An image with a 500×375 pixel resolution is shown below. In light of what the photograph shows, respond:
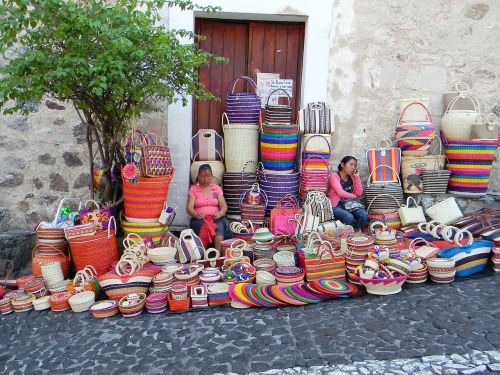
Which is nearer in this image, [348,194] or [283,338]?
[283,338]

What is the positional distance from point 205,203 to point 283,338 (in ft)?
6.89

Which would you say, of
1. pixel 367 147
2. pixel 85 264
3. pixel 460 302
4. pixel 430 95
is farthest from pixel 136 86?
pixel 430 95

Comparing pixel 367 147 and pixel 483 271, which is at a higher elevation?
pixel 367 147

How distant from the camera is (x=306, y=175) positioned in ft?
16.6

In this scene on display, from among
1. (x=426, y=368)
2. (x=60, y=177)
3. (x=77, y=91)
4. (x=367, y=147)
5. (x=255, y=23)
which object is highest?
(x=255, y=23)

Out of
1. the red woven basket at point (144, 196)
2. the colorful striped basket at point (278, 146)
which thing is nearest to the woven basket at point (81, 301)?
the red woven basket at point (144, 196)

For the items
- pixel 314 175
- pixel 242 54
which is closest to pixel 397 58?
pixel 314 175

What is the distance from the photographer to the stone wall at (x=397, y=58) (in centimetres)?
520

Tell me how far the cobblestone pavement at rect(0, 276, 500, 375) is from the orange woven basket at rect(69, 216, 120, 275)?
22.8 inches

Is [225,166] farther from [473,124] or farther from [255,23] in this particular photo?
[473,124]

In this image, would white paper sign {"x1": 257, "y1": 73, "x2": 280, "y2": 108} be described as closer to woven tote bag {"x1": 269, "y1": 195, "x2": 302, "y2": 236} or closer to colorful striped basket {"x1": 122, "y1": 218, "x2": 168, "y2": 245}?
woven tote bag {"x1": 269, "y1": 195, "x2": 302, "y2": 236}

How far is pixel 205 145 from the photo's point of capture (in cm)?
526

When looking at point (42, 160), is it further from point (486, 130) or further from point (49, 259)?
point (486, 130)

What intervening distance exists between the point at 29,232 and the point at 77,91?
190cm
